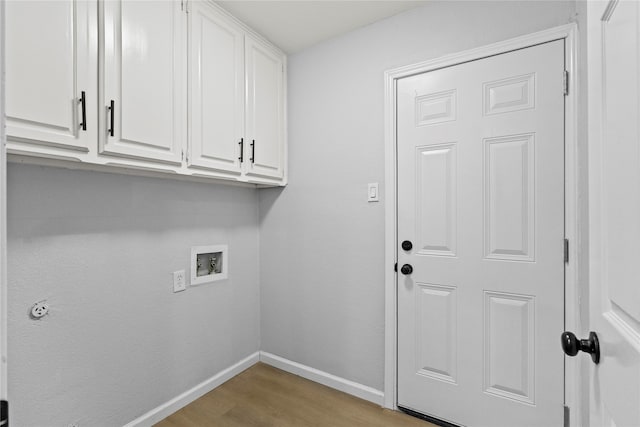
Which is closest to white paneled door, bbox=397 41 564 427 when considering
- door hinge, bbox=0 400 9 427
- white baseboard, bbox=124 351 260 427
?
white baseboard, bbox=124 351 260 427

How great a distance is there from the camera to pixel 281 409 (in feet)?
6.23

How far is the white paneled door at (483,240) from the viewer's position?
1.48 metres

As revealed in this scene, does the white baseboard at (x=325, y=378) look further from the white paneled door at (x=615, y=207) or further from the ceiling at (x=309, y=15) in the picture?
the ceiling at (x=309, y=15)

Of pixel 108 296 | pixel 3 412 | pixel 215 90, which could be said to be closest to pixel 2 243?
pixel 3 412

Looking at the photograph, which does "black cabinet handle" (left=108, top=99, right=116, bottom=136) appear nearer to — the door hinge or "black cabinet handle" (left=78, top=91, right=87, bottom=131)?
"black cabinet handle" (left=78, top=91, right=87, bottom=131)

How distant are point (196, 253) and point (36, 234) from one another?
0.82 m

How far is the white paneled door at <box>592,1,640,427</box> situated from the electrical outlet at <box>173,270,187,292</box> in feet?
6.33

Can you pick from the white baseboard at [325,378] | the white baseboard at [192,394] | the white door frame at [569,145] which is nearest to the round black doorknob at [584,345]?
the white door frame at [569,145]

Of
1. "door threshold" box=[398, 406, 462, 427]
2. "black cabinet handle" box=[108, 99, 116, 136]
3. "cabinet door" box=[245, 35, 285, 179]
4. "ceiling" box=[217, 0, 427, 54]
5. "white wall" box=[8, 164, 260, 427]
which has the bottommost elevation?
"door threshold" box=[398, 406, 462, 427]

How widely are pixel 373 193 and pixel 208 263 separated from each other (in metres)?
1.23

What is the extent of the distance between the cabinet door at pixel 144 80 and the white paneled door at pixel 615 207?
1.63 m

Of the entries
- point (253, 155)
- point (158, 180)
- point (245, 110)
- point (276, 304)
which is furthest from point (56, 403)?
point (245, 110)

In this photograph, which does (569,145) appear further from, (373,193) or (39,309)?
(39,309)

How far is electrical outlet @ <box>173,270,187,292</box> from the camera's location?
6.23 ft
